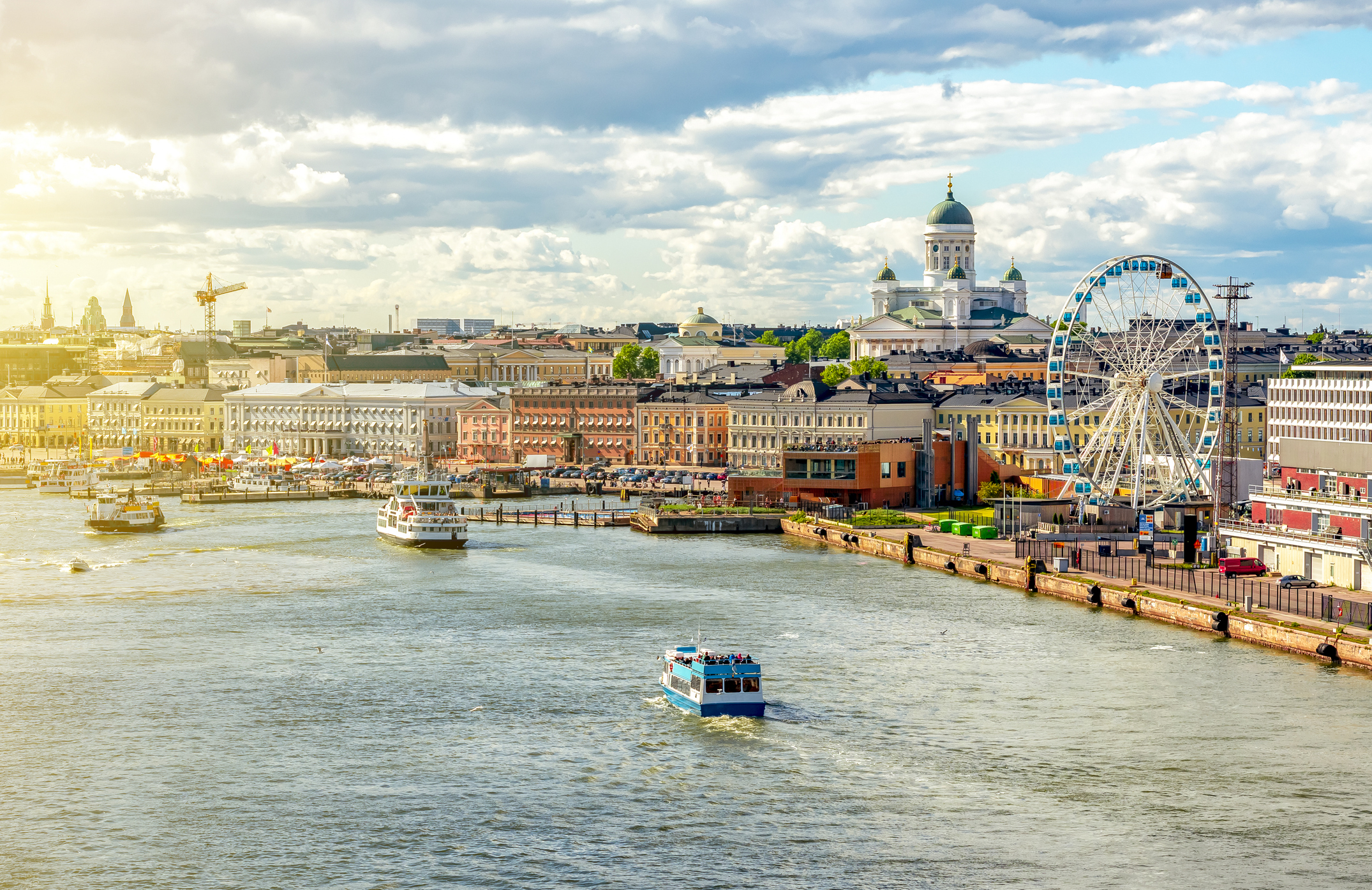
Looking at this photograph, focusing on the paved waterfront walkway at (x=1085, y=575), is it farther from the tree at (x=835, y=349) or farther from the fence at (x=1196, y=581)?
the tree at (x=835, y=349)

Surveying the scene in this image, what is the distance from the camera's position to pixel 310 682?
35688 mm

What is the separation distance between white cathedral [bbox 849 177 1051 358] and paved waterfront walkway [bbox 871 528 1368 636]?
93686mm

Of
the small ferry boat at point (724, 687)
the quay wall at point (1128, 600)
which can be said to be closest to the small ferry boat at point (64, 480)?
the quay wall at point (1128, 600)

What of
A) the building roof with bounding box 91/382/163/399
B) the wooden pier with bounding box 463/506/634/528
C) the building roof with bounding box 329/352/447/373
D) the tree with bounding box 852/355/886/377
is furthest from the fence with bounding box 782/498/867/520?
the building roof with bounding box 329/352/447/373

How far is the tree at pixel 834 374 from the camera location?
408ft

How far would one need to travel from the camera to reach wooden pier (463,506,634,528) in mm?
73312

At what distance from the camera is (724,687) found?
31.9 metres

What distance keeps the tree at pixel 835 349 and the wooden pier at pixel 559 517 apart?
290 ft

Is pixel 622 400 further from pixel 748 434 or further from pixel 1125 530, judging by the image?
pixel 1125 530

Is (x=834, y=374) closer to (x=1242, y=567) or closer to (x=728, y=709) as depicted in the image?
(x=1242, y=567)

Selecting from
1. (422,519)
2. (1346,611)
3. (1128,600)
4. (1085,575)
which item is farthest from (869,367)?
(1346,611)

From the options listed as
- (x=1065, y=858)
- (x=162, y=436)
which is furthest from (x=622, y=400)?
(x=1065, y=858)

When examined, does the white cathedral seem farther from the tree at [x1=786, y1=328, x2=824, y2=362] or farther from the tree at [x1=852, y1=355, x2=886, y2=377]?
the tree at [x1=852, y1=355, x2=886, y2=377]

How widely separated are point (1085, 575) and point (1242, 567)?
4569 millimetres
